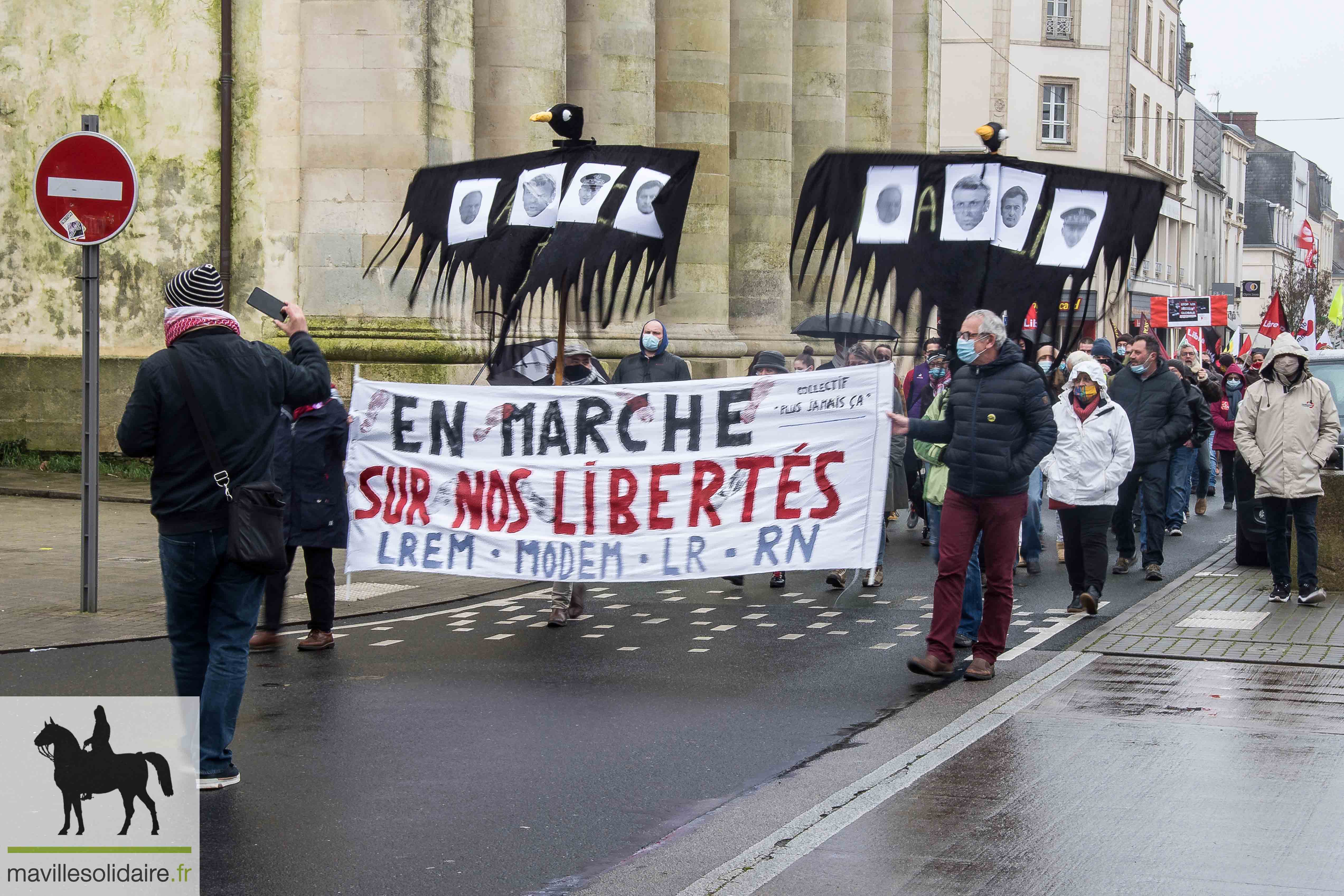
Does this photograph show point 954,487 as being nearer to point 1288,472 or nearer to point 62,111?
point 1288,472

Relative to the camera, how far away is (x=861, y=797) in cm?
627

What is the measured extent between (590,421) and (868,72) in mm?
24685

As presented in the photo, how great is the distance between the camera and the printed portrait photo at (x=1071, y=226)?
1030 cm

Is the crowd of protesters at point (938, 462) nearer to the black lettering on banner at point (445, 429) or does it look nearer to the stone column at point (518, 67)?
the black lettering on banner at point (445, 429)

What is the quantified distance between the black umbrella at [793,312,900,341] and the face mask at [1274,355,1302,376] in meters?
5.65

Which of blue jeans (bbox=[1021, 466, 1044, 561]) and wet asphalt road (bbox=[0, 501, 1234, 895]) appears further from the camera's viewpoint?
blue jeans (bbox=[1021, 466, 1044, 561])

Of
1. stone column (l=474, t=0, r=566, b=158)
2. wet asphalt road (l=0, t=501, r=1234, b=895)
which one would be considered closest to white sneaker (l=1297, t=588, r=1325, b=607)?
wet asphalt road (l=0, t=501, r=1234, b=895)

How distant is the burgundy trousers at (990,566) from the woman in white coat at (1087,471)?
256 cm

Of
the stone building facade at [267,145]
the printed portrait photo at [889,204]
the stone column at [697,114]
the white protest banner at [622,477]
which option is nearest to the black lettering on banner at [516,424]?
the white protest banner at [622,477]

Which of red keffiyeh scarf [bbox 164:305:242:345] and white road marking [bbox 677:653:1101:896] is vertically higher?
red keffiyeh scarf [bbox 164:305:242:345]

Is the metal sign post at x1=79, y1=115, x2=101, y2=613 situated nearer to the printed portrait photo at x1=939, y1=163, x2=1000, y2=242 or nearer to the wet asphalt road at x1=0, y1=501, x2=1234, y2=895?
the wet asphalt road at x1=0, y1=501, x2=1234, y2=895

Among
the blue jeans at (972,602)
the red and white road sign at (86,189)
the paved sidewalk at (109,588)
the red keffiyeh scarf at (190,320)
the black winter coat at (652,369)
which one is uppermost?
the red and white road sign at (86,189)

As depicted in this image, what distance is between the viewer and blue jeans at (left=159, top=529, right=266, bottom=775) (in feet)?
20.2

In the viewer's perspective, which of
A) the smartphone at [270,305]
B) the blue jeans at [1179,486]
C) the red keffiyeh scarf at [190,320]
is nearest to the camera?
the red keffiyeh scarf at [190,320]
